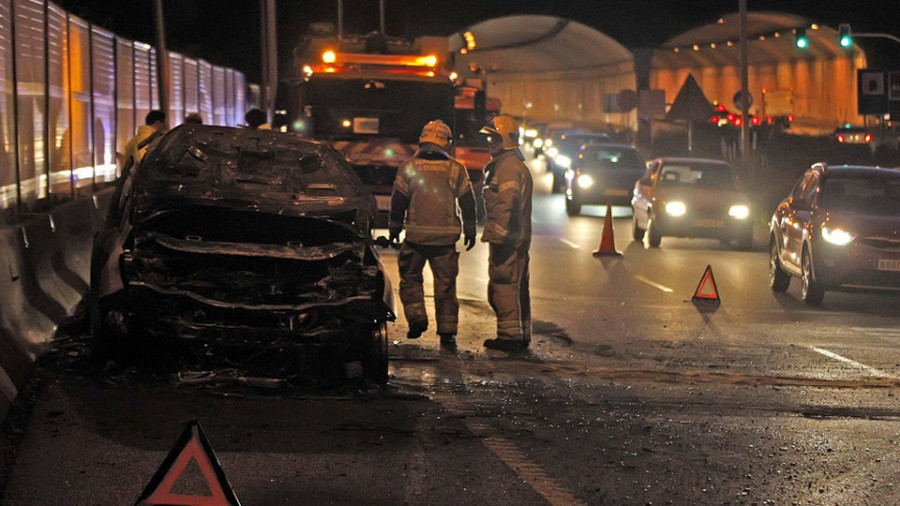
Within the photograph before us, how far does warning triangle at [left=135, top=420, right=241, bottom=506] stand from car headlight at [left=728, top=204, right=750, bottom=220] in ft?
62.7

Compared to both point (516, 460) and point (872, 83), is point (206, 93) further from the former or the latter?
point (516, 460)

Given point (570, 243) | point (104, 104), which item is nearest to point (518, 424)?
point (104, 104)

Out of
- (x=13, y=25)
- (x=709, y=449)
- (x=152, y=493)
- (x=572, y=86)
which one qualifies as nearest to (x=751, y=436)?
(x=709, y=449)

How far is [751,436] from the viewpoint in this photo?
8.34 meters

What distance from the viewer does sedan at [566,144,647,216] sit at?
31.2 metres

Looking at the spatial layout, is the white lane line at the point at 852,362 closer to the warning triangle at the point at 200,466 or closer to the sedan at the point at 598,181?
the warning triangle at the point at 200,466

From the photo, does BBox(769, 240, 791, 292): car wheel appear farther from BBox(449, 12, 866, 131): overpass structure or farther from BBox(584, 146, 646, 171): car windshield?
BBox(449, 12, 866, 131): overpass structure

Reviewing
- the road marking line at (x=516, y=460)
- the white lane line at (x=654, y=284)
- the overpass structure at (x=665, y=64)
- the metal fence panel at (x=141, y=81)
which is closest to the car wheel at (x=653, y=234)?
the white lane line at (x=654, y=284)

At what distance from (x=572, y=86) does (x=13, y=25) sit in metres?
82.0

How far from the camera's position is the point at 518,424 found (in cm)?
852

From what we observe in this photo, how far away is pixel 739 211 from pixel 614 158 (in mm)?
8986

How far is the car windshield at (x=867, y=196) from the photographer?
15836mm

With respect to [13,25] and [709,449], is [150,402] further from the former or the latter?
[13,25]

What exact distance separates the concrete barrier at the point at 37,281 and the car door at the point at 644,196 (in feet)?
37.7
